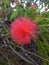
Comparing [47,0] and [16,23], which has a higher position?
[16,23]

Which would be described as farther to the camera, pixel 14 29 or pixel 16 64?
pixel 16 64

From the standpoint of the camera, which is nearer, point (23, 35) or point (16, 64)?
point (23, 35)

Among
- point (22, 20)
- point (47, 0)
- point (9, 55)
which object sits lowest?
point (47, 0)

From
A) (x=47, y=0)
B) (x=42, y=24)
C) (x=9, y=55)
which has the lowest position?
(x=47, y=0)

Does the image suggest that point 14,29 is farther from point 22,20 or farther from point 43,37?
point 43,37

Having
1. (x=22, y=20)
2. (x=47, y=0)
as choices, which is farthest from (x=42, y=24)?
(x=47, y=0)

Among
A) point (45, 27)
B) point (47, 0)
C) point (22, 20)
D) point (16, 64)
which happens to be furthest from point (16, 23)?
point (47, 0)

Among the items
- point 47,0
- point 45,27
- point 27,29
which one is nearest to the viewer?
point 27,29

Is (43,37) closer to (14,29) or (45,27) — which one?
(45,27)

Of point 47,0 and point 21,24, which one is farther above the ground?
point 21,24

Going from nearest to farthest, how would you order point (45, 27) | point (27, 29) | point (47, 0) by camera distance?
point (27, 29) → point (45, 27) → point (47, 0)
